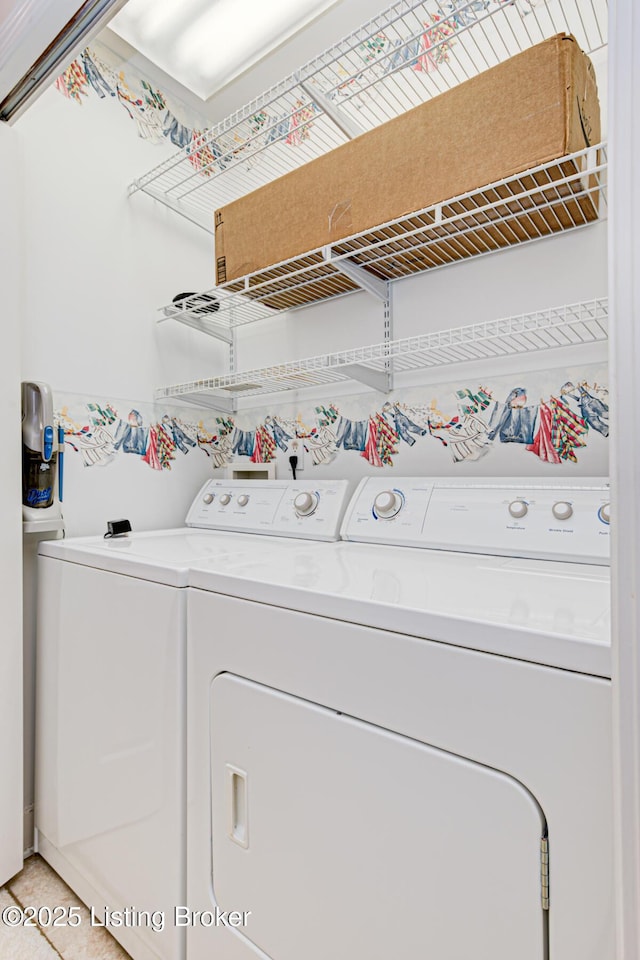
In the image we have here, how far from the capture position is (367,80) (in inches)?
66.4

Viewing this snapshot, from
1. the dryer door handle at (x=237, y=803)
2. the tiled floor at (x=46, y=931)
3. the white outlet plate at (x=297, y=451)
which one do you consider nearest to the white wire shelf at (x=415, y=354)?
the white outlet plate at (x=297, y=451)

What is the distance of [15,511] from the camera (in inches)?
55.5

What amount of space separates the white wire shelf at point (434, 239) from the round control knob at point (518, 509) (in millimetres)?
681

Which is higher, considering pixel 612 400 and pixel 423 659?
pixel 612 400

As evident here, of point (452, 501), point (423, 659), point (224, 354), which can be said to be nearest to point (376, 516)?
point (452, 501)

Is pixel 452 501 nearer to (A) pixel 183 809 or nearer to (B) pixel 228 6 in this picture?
(A) pixel 183 809

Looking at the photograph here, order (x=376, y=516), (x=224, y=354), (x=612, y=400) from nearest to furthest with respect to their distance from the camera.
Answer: (x=612, y=400)
(x=376, y=516)
(x=224, y=354)

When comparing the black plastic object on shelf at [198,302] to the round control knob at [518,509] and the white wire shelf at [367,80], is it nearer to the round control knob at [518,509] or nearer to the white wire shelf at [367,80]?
the white wire shelf at [367,80]

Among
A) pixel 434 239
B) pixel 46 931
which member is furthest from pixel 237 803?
pixel 434 239

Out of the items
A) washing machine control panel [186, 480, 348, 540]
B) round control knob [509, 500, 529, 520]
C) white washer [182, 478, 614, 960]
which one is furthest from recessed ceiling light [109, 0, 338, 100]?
white washer [182, 478, 614, 960]

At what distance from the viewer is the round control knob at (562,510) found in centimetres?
113

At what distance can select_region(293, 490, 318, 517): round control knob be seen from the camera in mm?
1593

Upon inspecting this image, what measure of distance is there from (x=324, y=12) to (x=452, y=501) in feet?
5.08

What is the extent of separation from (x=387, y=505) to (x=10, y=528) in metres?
1.02
